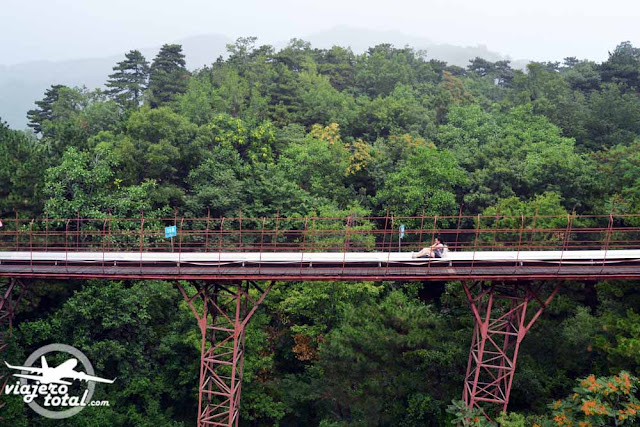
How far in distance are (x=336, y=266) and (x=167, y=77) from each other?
3683 cm

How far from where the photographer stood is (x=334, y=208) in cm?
2897

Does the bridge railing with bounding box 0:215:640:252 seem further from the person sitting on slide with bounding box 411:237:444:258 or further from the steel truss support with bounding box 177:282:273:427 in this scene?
the steel truss support with bounding box 177:282:273:427

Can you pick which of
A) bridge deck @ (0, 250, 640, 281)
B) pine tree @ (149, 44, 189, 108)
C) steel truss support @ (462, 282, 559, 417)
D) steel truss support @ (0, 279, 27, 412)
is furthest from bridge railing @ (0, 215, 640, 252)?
pine tree @ (149, 44, 189, 108)

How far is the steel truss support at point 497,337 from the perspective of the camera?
1617cm

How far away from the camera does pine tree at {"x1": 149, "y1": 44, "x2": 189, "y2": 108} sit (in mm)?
47469

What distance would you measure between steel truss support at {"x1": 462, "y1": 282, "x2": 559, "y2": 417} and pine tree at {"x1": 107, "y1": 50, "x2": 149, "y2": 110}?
4393 cm

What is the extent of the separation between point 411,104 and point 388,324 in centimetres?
2541

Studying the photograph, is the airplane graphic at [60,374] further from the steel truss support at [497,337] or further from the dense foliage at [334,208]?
the steel truss support at [497,337]

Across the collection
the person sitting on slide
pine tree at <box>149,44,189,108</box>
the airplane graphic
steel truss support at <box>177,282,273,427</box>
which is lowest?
the airplane graphic

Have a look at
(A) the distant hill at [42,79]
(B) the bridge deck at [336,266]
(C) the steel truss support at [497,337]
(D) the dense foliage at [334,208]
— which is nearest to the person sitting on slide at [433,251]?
(B) the bridge deck at [336,266]

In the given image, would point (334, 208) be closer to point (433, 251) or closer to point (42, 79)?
point (433, 251)

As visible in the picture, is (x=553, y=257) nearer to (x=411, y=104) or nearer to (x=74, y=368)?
(x=74, y=368)

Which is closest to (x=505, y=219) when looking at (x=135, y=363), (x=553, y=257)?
(x=553, y=257)

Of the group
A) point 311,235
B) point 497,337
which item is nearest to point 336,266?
point 311,235
